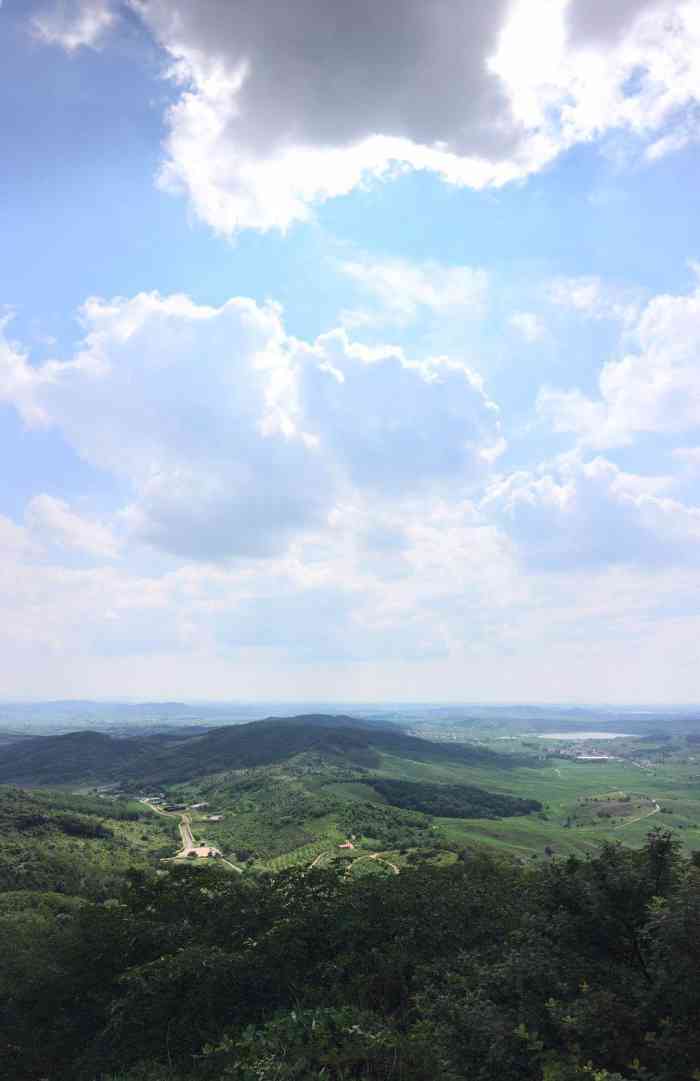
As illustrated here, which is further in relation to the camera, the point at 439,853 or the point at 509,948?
the point at 439,853

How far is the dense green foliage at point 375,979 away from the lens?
2527cm

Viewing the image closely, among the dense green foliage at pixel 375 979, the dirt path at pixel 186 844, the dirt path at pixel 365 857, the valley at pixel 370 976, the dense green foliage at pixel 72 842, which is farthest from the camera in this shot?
the dirt path at pixel 186 844

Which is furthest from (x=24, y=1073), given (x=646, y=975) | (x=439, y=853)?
(x=439, y=853)

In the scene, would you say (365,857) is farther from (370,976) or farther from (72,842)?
(370,976)

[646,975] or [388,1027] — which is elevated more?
[646,975]

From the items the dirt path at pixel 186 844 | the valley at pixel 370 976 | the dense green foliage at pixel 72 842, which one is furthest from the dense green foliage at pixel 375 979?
the dirt path at pixel 186 844

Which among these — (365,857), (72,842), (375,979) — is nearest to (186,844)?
(72,842)

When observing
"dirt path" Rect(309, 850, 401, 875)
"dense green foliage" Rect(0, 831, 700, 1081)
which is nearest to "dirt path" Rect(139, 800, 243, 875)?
"dirt path" Rect(309, 850, 401, 875)

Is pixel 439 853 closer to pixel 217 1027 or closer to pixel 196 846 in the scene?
pixel 196 846

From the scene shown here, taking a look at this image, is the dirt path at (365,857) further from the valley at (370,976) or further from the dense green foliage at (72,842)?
the valley at (370,976)

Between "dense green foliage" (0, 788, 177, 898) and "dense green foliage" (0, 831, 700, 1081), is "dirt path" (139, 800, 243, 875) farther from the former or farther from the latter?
"dense green foliage" (0, 831, 700, 1081)

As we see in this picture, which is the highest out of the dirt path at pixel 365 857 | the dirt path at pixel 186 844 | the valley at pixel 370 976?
the valley at pixel 370 976

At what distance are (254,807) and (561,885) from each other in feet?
558

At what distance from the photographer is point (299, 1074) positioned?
2661 cm
